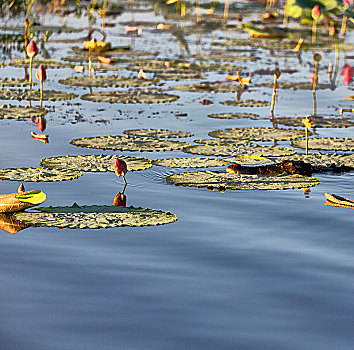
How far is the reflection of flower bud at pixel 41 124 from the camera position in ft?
25.0

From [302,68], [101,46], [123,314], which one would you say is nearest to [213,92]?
[302,68]

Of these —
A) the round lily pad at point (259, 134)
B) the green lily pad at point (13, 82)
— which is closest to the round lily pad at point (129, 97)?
the green lily pad at point (13, 82)

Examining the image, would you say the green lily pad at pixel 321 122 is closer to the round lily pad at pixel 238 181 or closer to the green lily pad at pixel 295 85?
the green lily pad at pixel 295 85

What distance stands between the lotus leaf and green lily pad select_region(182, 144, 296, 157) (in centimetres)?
24

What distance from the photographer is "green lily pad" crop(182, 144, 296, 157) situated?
6.38 m

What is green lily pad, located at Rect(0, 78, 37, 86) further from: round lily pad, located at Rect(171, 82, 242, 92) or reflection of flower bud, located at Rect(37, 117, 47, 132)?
reflection of flower bud, located at Rect(37, 117, 47, 132)

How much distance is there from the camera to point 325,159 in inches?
246

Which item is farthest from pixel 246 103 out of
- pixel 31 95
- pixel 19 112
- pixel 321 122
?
pixel 19 112

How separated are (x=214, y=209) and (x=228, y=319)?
5.46ft

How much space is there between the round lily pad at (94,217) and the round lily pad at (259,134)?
2.40 m

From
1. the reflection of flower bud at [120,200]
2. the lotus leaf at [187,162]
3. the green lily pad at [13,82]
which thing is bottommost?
the reflection of flower bud at [120,200]

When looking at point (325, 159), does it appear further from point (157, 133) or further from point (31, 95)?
point (31, 95)

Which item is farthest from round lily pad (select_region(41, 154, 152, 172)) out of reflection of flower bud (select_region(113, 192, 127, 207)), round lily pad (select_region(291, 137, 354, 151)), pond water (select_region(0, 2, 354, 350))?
round lily pad (select_region(291, 137, 354, 151))

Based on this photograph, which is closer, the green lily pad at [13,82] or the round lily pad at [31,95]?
the round lily pad at [31,95]
